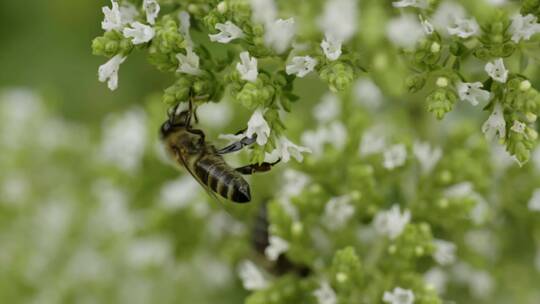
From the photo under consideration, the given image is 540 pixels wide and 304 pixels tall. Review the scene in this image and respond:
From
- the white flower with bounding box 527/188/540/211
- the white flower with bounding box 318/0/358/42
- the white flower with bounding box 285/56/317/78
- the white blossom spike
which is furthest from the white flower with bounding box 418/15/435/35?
the white flower with bounding box 527/188/540/211

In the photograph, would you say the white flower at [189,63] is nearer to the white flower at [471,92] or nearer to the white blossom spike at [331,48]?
the white blossom spike at [331,48]

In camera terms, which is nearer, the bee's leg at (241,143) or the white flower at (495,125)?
the white flower at (495,125)

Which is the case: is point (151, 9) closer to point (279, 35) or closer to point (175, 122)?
point (279, 35)

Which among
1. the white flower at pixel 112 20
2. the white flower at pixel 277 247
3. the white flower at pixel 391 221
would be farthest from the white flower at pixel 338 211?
the white flower at pixel 112 20

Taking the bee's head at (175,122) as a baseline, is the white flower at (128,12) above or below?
below

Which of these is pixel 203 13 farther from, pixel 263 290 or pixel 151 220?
pixel 151 220

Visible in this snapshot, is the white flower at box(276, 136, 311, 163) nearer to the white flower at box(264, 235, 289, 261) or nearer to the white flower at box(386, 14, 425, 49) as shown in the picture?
the white flower at box(386, 14, 425, 49)
